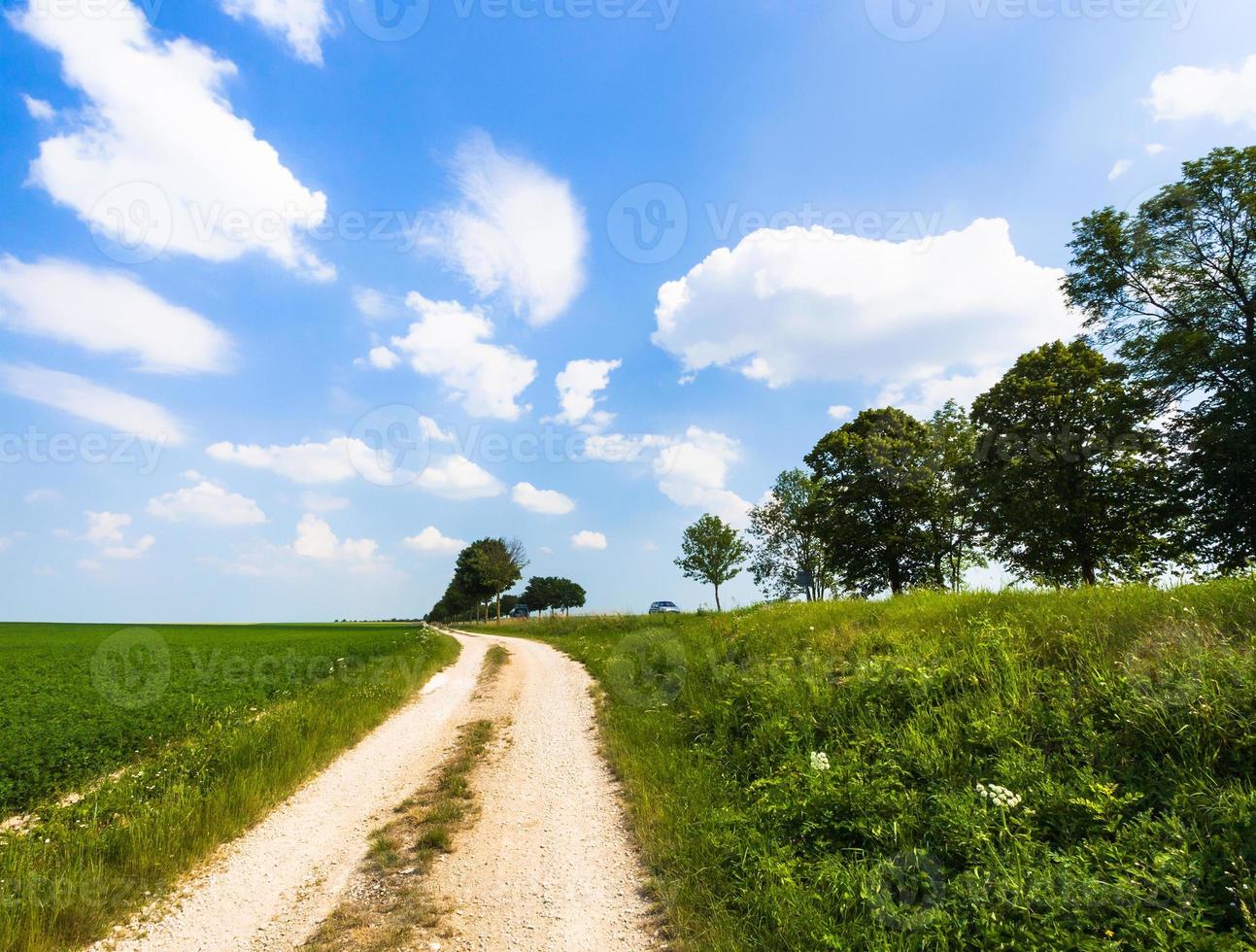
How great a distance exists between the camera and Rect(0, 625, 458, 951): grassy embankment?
5.11 m

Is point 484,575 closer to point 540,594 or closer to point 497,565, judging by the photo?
point 497,565

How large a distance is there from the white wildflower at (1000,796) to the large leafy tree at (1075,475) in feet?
53.2

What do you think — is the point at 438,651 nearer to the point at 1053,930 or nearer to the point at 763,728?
the point at 763,728

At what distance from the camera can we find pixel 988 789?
5.27m

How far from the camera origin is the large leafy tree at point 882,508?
27.6m

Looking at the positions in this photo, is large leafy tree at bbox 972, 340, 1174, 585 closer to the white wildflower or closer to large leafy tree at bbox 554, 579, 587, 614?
the white wildflower

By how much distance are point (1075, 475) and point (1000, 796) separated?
65.4 feet

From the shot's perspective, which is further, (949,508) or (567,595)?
(567,595)

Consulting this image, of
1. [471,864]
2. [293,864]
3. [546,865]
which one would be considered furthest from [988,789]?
[293,864]

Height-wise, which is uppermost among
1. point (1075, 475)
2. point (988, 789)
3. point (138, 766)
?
point (1075, 475)

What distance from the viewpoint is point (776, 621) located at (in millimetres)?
14867

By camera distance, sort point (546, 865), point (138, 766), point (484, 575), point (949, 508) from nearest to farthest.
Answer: point (546, 865)
point (138, 766)
point (949, 508)
point (484, 575)

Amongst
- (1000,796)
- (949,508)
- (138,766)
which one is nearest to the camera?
(1000,796)

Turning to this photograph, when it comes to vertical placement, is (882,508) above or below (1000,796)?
above
